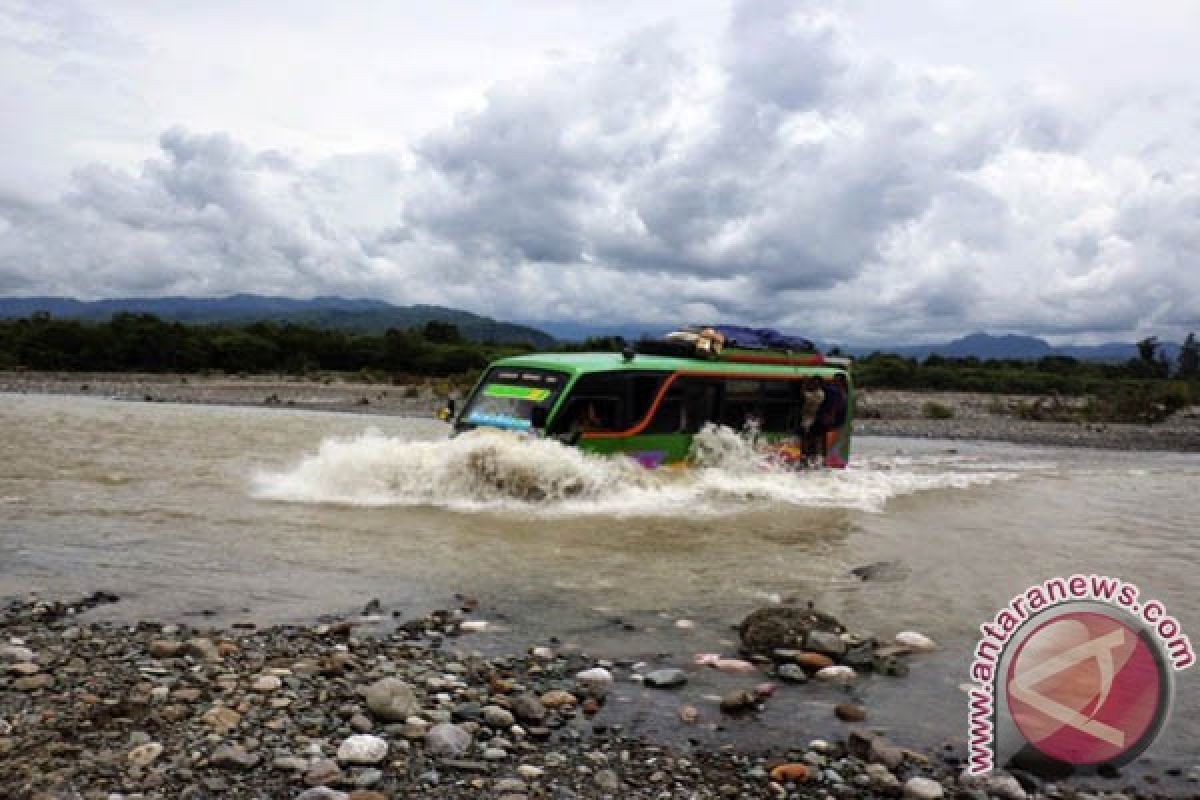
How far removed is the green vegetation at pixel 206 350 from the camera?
2623 inches

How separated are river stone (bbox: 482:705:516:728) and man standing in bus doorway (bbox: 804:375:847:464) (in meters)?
14.6

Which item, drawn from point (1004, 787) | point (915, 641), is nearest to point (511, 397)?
point (915, 641)

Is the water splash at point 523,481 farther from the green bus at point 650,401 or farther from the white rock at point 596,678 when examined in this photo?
the white rock at point 596,678

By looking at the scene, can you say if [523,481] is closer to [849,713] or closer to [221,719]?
[849,713]

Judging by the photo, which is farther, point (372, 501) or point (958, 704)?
point (372, 501)

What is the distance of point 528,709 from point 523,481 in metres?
9.11

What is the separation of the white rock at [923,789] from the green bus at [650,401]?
34.1ft

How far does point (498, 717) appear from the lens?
5660mm

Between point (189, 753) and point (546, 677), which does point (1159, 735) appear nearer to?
point (546, 677)

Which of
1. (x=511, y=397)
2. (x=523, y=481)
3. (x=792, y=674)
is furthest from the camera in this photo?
(x=511, y=397)

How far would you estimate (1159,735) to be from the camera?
19.3 feet

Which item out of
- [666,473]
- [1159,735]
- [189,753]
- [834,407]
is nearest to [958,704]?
[1159,735]

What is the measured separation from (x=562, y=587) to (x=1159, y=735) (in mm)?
5360

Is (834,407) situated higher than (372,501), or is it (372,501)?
(834,407)
